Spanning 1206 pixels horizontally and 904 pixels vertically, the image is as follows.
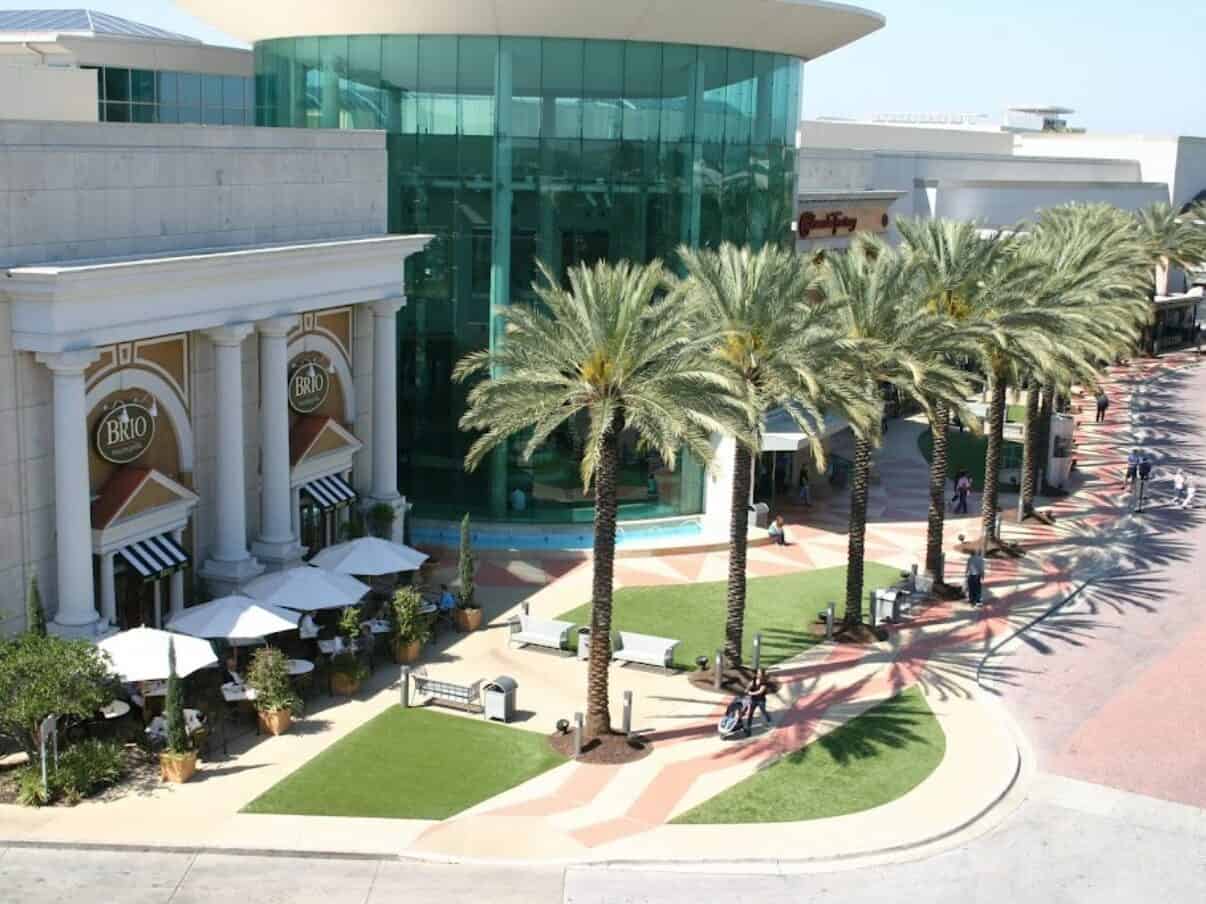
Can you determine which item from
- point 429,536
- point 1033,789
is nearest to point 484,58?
point 429,536

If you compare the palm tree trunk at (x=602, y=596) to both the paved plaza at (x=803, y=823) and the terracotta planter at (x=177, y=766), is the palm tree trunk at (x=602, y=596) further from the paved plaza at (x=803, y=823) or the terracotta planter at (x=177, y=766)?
the terracotta planter at (x=177, y=766)

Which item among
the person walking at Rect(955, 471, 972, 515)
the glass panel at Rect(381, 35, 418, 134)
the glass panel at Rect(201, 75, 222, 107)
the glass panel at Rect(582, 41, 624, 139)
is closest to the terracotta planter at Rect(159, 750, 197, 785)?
the glass panel at Rect(381, 35, 418, 134)

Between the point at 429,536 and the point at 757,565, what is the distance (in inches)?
392

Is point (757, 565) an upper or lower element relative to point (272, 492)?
lower

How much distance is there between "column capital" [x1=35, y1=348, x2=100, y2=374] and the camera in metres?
27.8

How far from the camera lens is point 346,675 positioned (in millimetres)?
30938

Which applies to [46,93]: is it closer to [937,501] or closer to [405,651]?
[405,651]

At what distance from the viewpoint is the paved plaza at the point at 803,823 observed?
2320 cm

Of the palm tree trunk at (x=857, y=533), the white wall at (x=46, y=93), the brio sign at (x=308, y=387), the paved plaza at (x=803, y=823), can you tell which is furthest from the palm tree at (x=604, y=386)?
the white wall at (x=46, y=93)

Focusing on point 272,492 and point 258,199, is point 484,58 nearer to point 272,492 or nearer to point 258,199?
point 258,199

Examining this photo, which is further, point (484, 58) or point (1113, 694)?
point (484, 58)

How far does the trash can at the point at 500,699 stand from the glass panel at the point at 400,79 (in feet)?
67.8

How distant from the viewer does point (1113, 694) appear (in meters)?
32.8

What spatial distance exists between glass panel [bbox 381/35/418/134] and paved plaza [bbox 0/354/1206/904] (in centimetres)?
1419
